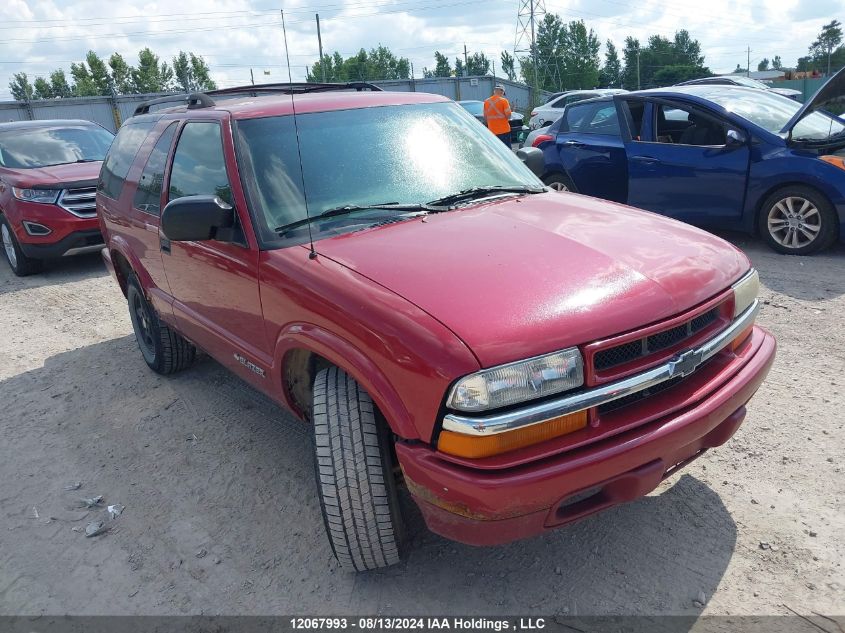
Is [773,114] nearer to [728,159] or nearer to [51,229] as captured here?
[728,159]

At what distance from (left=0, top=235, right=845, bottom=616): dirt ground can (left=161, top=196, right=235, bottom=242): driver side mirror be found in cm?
133

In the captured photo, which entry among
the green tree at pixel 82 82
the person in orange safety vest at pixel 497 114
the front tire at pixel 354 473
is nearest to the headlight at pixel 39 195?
the front tire at pixel 354 473

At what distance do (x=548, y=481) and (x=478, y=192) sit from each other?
5.59 feet

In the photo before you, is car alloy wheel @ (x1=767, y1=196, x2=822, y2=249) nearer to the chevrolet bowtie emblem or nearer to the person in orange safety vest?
the chevrolet bowtie emblem

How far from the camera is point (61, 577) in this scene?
2.93 metres

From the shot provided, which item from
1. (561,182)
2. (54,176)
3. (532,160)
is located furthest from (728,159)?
(54,176)

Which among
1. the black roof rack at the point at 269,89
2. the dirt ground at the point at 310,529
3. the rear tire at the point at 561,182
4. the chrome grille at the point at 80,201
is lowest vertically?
the dirt ground at the point at 310,529

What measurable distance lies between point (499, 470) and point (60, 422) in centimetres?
343

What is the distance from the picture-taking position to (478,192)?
11.1ft

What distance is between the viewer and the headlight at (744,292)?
107 inches

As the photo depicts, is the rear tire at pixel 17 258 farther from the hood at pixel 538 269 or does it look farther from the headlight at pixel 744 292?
the headlight at pixel 744 292

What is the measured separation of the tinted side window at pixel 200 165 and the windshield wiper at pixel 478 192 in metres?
1.01

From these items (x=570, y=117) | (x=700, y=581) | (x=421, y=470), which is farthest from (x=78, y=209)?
(x=700, y=581)

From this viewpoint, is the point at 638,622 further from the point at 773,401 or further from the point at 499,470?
the point at 773,401
